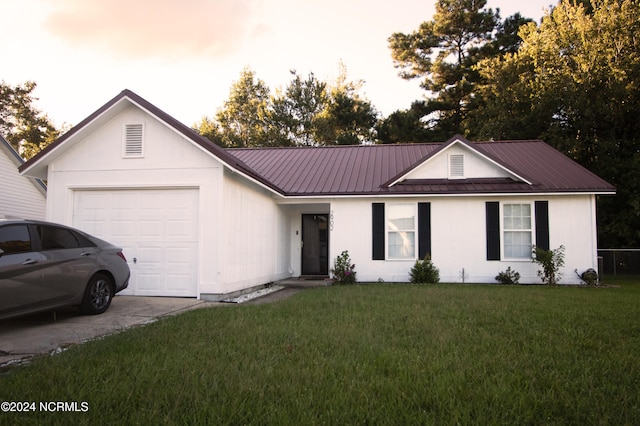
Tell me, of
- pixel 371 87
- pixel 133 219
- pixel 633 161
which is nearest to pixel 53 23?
pixel 133 219

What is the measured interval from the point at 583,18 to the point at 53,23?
79.8 ft

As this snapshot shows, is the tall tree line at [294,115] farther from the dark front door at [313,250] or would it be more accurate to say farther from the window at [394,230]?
the window at [394,230]

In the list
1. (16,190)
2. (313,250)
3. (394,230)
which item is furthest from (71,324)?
(16,190)

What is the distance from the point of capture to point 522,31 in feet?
86.1

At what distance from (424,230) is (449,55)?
21.3 m

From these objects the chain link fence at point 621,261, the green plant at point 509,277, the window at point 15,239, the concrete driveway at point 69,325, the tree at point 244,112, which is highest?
the tree at point 244,112

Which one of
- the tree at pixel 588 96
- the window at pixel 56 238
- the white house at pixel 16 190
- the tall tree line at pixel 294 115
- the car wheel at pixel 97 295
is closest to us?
the window at pixel 56 238

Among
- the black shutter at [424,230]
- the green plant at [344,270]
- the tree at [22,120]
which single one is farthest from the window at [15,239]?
the tree at [22,120]

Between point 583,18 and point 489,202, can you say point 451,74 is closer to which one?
point 583,18

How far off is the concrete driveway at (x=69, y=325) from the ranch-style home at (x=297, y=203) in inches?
45.8

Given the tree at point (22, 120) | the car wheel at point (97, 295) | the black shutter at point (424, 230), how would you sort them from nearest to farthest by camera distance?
the car wheel at point (97, 295), the black shutter at point (424, 230), the tree at point (22, 120)

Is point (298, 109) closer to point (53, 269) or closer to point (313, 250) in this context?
point (313, 250)

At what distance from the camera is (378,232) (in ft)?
44.2

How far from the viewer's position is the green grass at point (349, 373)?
3.07 meters
